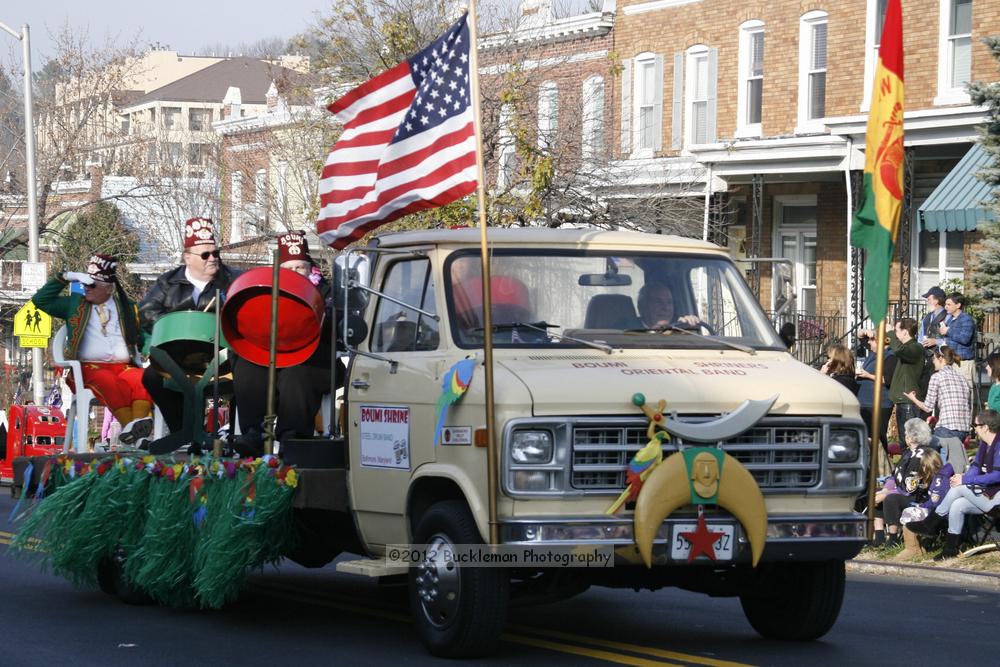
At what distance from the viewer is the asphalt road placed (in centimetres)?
869

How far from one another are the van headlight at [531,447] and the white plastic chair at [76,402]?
463cm

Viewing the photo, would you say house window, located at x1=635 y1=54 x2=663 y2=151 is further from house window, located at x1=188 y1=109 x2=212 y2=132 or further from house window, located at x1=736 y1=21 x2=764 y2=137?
house window, located at x1=188 y1=109 x2=212 y2=132

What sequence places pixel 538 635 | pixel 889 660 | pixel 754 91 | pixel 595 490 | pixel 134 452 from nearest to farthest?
pixel 595 490 → pixel 889 660 → pixel 538 635 → pixel 134 452 → pixel 754 91

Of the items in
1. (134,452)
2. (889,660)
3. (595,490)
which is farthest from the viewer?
(134,452)

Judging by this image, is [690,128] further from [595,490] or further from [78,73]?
[595,490]

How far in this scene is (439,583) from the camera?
8250 millimetres

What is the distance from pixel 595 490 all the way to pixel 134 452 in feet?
13.5

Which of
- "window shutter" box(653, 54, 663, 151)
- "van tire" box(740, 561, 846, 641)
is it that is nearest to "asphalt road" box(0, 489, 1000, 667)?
"van tire" box(740, 561, 846, 641)

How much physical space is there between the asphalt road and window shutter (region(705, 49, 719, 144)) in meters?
18.9

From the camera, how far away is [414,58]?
31.0 ft

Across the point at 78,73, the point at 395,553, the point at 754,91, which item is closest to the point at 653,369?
the point at 395,553

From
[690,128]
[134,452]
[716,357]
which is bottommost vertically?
[134,452]

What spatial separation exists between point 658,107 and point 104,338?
825 inches

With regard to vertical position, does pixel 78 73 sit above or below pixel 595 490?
above
